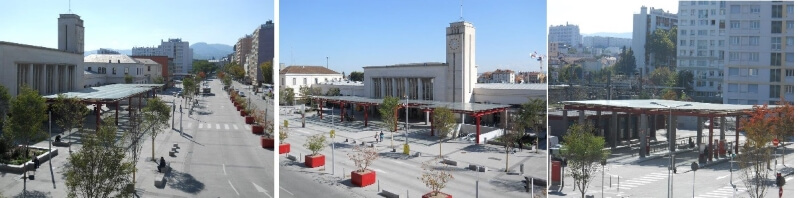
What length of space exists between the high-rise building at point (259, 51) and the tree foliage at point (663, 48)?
12.1ft

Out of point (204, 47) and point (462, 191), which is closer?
point (204, 47)

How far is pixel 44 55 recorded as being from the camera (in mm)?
3953

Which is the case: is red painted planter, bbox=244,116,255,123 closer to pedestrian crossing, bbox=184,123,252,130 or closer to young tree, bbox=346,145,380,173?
pedestrian crossing, bbox=184,123,252,130

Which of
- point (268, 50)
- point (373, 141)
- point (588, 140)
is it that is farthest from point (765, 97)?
point (268, 50)

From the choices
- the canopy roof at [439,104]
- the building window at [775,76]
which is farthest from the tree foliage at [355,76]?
the building window at [775,76]

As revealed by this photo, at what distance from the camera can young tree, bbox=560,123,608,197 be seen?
17.5ft

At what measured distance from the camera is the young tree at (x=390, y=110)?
20.7 feet

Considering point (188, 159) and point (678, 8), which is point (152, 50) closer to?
point (188, 159)

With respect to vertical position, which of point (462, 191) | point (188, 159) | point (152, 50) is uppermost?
point (152, 50)

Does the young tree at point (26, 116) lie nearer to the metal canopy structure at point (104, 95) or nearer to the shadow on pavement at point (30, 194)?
the metal canopy structure at point (104, 95)

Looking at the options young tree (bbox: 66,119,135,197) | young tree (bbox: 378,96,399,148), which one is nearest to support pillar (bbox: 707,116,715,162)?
young tree (bbox: 378,96,399,148)

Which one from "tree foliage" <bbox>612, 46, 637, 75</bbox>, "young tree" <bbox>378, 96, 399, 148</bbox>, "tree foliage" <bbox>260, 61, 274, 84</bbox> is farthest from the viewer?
"young tree" <bbox>378, 96, 399, 148</bbox>

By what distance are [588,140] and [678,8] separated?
1.50m

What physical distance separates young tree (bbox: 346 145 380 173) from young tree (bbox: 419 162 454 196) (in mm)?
571
